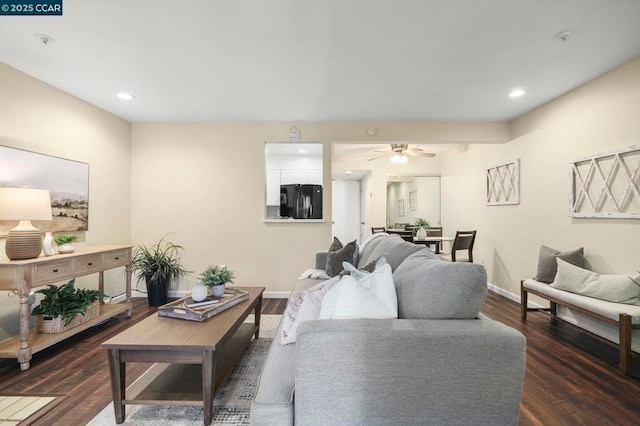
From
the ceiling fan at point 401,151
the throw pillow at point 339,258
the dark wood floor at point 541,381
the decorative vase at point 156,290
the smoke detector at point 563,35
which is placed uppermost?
the smoke detector at point 563,35

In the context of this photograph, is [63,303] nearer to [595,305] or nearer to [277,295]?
[277,295]

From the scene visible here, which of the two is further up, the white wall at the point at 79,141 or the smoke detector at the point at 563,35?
the smoke detector at the point at 563,35

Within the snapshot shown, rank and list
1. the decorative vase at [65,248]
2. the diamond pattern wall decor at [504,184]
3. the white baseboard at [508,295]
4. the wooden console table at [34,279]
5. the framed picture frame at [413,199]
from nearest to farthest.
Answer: the wooden console table at [34,279]
the decorative vase at [65,248]
the white baseboard at [508,295]
the diamond pattern wall decor at [504,184]
the framed picture frame at [413,199]

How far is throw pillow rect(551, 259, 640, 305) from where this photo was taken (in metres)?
2.37

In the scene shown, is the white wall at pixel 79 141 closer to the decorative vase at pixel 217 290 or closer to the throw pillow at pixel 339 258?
the decorative vase at pixel 217 290

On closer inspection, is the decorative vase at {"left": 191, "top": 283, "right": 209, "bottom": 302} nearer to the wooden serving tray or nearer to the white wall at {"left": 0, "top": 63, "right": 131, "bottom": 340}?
the wooden serving tray

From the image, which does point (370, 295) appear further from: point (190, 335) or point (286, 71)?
point (286, 71)

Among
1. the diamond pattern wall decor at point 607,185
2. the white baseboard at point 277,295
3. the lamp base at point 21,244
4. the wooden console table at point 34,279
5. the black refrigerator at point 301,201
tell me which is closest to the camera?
the wooden console table at point 34,279

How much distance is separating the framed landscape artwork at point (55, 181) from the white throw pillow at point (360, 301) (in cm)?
290

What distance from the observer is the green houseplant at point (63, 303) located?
2.57 metres

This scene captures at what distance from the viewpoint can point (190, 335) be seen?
1689 mm

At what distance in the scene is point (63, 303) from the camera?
2.67 m

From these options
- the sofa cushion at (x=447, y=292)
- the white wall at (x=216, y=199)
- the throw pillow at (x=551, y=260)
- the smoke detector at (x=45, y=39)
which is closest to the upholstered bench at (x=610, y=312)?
the throw pillow at (x=551, y=260)

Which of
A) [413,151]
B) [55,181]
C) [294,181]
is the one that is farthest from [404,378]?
[413,151]
